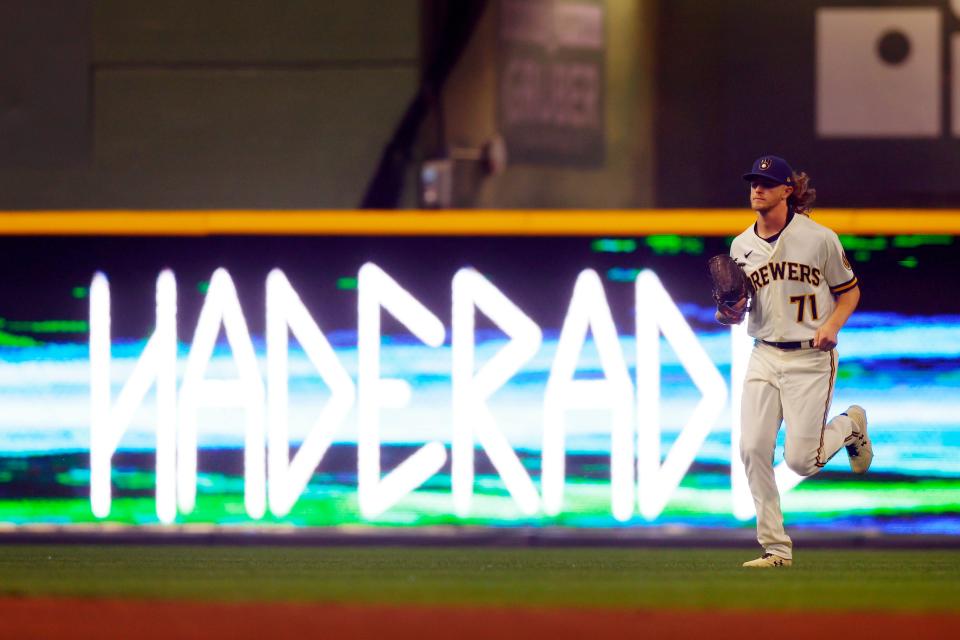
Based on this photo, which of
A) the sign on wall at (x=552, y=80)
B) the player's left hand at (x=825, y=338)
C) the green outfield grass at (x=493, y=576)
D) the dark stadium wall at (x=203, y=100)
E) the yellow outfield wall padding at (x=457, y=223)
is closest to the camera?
the green outfield grass at (x=493, y=576)

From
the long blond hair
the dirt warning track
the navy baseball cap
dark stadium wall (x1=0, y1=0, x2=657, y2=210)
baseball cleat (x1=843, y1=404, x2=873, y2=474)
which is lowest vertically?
the dirt warning track

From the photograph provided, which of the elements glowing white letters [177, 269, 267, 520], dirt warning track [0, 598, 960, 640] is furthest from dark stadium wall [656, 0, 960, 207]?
dirt warning track [0, 598, 960, 640]

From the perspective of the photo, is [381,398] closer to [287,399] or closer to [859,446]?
[287,399]

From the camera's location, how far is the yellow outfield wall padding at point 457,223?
9.09m

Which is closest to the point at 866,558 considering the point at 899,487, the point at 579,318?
the point at 899,487

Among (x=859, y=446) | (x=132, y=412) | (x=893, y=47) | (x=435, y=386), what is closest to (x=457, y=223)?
(x=435, y=386)

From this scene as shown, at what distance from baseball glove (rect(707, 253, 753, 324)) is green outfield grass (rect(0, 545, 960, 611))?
3.72 feet

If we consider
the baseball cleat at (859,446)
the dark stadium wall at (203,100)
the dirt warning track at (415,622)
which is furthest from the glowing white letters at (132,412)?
the dark stadium wall at (203,100)

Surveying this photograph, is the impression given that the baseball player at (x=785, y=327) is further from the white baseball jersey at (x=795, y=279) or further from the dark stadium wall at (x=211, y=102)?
the dark stadium wall at (x=211, y=102)

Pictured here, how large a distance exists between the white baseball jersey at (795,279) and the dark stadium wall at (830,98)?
10.0 meters

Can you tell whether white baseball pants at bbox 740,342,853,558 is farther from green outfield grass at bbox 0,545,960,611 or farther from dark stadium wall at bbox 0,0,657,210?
dark stadium wall at bbox 0,0,657,210

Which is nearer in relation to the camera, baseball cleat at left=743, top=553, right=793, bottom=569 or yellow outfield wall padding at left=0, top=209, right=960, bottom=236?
baseball cleat at left=743, top=553, right=793, bottom=569

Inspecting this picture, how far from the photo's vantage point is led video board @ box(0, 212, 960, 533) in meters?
9.09

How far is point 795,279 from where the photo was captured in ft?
26.3
